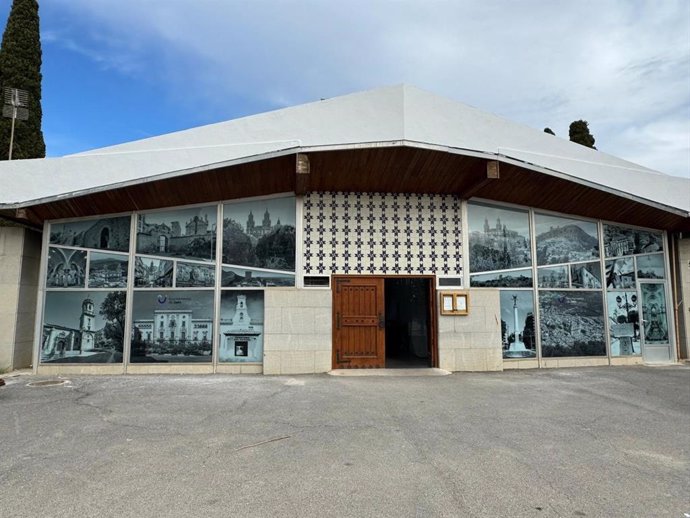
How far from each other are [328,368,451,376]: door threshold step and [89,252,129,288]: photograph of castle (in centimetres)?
499

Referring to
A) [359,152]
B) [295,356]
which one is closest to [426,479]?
[295,356]

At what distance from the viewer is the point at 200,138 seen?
11023 mm

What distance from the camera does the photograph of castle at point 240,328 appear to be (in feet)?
31.7

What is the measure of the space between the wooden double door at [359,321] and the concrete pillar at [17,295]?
665 cm

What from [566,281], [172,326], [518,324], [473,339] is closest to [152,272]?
[172,326]

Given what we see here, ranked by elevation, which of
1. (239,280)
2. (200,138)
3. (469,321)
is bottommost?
(469,321)

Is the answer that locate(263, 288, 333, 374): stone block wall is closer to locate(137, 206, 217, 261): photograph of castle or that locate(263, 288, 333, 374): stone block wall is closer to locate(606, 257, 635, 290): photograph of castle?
locate(137, 206, 217, 261): photograph of castle

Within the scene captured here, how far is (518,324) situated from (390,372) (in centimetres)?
333

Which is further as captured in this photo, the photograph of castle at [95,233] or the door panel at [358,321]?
the door panel at [358,321]

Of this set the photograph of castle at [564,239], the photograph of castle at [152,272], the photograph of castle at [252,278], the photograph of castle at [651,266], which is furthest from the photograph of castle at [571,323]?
the photograph of castle at [152,272]

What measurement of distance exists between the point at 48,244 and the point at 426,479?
30.7 ft

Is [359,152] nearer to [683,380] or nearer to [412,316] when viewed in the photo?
[412,316]

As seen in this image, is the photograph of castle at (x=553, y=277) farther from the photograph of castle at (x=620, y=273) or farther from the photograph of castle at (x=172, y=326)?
the photograph of castle at (x=172, y=326)

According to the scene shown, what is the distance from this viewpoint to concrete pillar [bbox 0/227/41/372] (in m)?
9.28
